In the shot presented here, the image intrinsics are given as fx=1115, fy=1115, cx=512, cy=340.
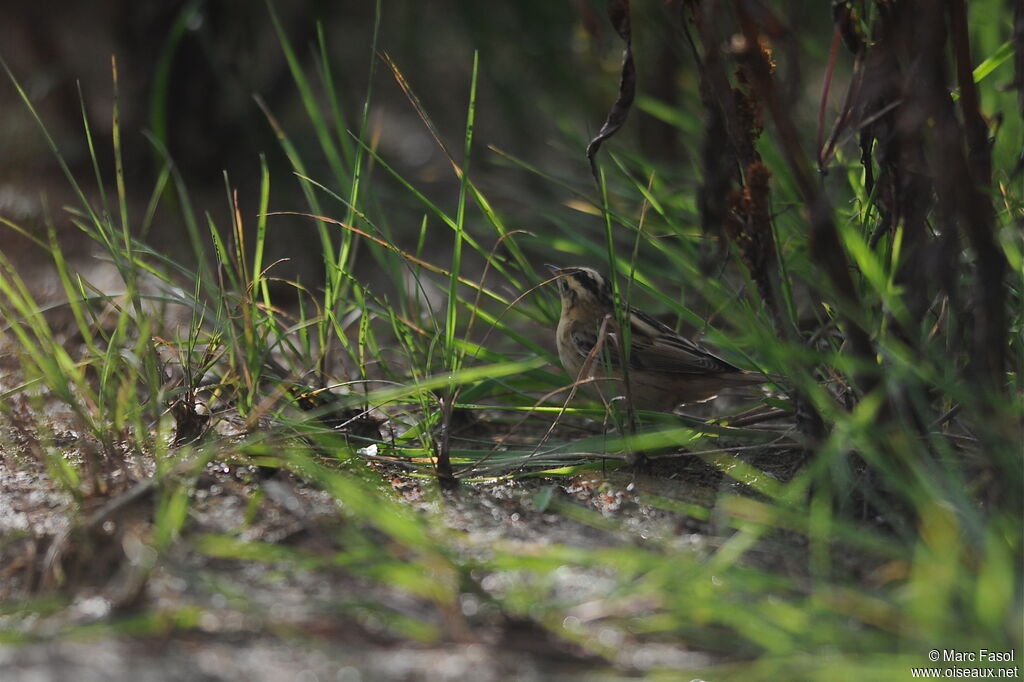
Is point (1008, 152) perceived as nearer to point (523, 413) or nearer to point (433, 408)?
point (523, 413)

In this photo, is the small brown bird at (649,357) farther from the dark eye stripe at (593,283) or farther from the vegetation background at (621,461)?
the vegetation background at (621,461)

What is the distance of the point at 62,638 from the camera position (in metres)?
2.02

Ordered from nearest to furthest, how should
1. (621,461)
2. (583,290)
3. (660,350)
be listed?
(621,461), (660,350), (583,290)

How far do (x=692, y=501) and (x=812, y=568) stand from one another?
637 mm

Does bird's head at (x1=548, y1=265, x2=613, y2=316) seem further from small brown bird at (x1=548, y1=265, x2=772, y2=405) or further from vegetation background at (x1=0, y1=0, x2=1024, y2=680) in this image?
vegetation background at (x1=0, y1=0, x2=1024, y2=680)

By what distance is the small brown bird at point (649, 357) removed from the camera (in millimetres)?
3859

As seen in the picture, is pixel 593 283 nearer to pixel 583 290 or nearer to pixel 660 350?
pixel 583 290

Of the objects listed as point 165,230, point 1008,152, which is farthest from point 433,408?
point 165,230

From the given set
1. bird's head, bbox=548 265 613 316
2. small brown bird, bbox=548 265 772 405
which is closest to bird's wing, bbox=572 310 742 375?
small brown bird, bbox=548 265 772 405

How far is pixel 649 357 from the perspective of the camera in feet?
13.1

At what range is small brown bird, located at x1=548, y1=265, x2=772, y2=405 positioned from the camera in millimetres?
3859

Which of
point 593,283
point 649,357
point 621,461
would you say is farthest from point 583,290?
point 621,461

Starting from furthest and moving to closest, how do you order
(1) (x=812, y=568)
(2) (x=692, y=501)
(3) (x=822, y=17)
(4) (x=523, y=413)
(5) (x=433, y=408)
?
(3) (x=822, y=17)
(4) (x=523, y=413)
(5) (x=433, y=408)
(2) (x=692, y=501)
(1) (x=812, y=568)

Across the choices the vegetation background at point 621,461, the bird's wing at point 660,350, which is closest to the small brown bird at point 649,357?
the bird's wing at point 660,350
